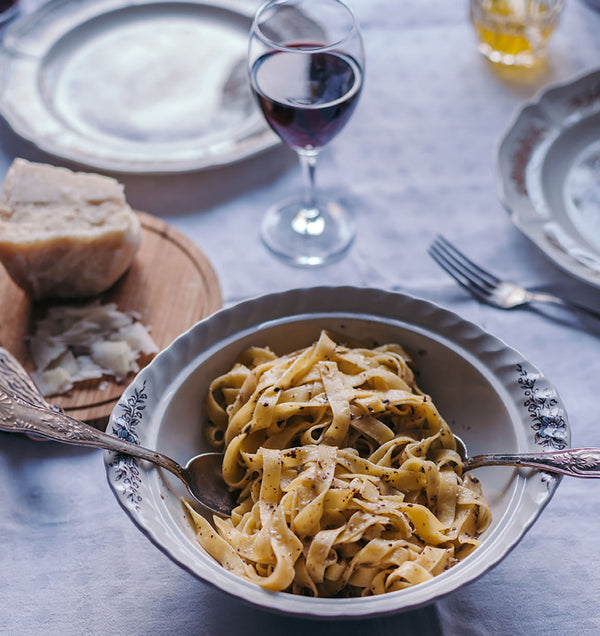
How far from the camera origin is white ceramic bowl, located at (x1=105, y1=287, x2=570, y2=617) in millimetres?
994

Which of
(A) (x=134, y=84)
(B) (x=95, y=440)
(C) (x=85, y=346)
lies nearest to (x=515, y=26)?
→ (A) (x=134, y=84)

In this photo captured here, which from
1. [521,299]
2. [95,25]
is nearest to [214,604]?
[521,299]

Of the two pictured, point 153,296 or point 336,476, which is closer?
point 336,476

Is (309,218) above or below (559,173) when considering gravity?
below

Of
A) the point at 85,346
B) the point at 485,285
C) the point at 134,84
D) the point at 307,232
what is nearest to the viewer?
the point at 85,346

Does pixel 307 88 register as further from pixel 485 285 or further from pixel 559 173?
pixel 559 173

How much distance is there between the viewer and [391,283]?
1.76 meters

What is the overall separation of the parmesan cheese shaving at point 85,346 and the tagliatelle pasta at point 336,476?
0.31 meters

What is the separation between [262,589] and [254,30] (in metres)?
1.15

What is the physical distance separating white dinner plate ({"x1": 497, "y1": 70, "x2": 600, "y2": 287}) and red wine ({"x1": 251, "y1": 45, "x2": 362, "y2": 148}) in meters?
0.47

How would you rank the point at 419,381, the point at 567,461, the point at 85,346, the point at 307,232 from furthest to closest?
the point at 307,232 < the point at 85,346 < the point at 419,381 < the point at 567,461

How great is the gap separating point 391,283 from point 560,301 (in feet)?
1.26

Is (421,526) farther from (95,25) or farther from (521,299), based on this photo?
(95,25)

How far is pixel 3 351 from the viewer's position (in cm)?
141
